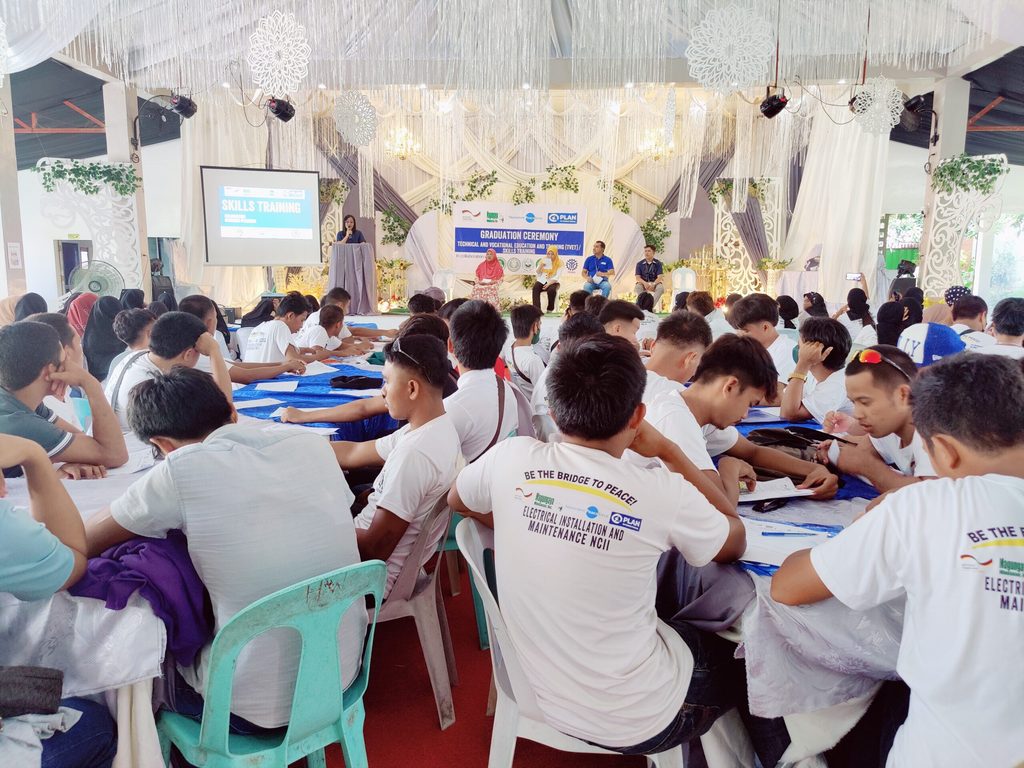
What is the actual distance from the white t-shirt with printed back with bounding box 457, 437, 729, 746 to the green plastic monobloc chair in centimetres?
37

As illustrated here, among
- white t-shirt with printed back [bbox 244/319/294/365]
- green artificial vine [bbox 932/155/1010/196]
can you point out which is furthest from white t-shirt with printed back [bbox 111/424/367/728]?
green artificial vine [bbox 932/155/1010/196]

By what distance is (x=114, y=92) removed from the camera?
8.47m

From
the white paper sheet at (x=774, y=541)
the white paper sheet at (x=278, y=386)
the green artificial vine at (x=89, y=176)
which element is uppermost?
the green artificial vine at (x=89, y=176)

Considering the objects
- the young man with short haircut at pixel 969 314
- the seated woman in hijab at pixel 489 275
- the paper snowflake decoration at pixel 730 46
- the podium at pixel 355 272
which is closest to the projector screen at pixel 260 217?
the podium at pixel 355 272

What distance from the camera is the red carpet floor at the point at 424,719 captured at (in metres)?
2.06

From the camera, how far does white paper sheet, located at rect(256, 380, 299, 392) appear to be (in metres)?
3.64

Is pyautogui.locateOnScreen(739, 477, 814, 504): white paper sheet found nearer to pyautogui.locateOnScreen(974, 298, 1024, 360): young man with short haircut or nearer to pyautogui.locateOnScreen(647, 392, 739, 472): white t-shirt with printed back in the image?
pyautogui.locateOnScreen(647, 392, 739, 472): white t-shirt with printed back

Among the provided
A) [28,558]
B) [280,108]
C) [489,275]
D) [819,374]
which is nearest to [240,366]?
[28,558]

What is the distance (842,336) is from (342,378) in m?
2.53

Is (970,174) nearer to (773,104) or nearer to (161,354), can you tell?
(773,104)

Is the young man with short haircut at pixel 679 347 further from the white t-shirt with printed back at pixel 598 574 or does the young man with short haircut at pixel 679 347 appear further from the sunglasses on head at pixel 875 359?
the white t-shirt with printed back at pixel 598 574

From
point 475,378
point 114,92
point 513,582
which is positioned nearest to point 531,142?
point 114,92

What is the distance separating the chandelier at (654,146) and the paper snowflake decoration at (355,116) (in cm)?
537

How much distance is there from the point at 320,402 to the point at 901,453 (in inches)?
97.1
